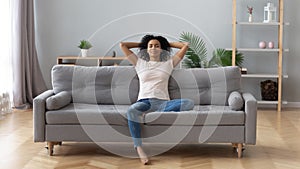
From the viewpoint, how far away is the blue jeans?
413 centimetres

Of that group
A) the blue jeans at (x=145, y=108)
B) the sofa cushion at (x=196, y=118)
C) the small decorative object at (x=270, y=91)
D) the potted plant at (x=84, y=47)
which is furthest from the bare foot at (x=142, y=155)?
the small decorative object at (x=270, y=91)

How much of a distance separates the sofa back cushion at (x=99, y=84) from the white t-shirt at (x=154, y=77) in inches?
5.7

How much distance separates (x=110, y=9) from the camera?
713 centimetres

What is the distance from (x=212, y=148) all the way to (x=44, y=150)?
4.83 feet

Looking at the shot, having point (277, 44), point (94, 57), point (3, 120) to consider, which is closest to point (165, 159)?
point (3, 120)

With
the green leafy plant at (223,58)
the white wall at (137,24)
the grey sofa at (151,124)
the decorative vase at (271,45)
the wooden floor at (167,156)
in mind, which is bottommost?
the wooden floor at (167,156)

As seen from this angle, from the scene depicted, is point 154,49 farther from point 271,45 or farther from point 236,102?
point 271,45

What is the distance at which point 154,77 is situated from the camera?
458cm

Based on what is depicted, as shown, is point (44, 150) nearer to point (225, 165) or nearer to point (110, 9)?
point (225, 165)

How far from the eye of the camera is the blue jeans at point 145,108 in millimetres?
4129

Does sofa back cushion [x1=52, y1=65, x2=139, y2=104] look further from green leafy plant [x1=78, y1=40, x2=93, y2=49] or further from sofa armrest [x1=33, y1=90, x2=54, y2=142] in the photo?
green leafy plant [x1=78, y1=40, x2=93, y2=49]

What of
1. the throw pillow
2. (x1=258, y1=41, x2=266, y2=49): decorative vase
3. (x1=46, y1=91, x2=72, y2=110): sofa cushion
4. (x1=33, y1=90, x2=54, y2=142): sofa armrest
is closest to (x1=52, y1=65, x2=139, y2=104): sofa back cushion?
(x1=46, y1=91, x2=72, y2=110): sofa cushion

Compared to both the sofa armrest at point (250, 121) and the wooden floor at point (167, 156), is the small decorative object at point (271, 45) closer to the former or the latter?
the wooden floor at point (167, 156)

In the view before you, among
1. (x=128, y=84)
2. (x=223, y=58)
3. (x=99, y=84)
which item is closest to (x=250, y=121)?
(x=128, y=84)
